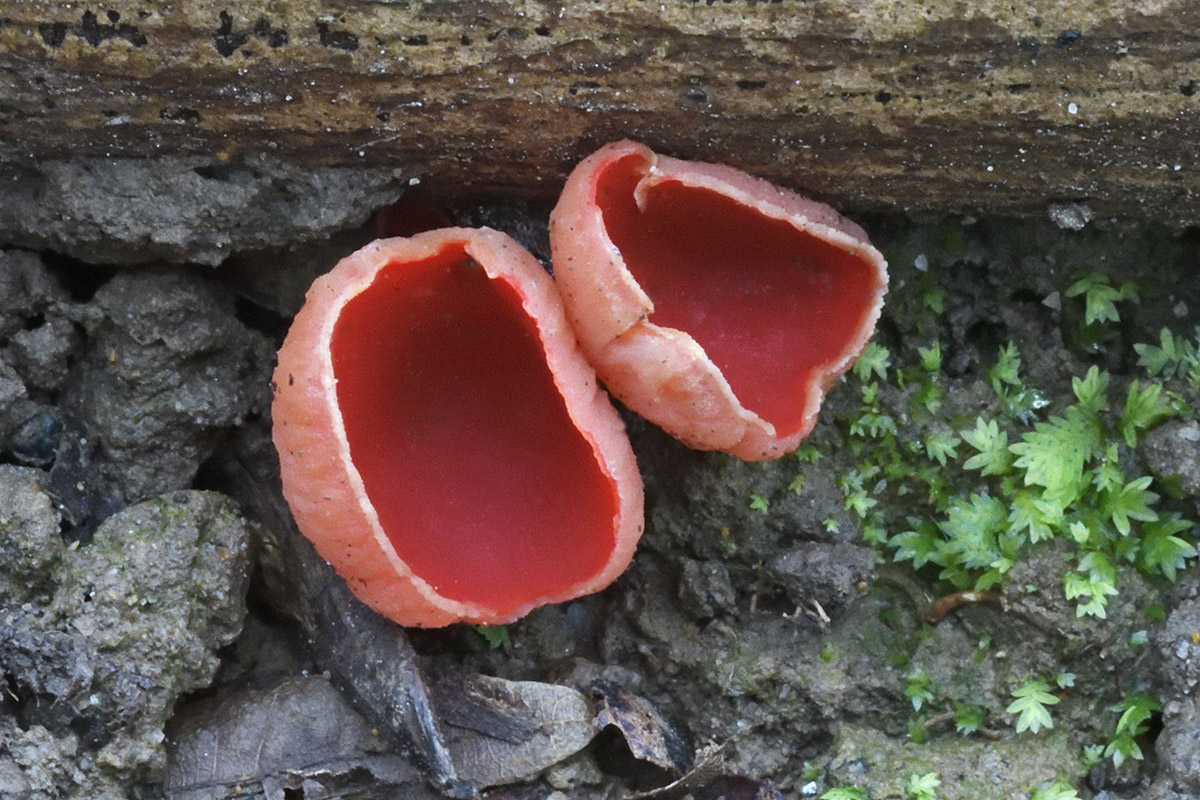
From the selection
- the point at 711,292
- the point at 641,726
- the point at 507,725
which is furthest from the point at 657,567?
the point at 711,292

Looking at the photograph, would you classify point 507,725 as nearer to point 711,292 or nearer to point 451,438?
point 451,438

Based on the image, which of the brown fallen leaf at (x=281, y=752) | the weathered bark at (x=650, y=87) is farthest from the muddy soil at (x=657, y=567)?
the weathered bark at (x=650, y=87)

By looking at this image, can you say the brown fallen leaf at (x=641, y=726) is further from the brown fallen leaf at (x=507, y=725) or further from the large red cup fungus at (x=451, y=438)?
Result: the large red cup fungus at (x=451, y=438)

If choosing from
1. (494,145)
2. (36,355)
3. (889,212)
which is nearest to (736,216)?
(889,212)

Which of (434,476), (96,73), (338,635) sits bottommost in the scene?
(338,635)

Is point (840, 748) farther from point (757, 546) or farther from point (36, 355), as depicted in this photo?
point (36, 355)
